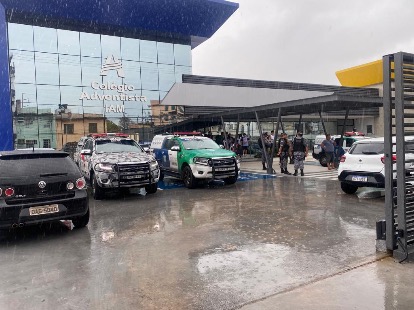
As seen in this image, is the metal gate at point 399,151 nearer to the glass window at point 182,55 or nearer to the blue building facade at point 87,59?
the blue building facade at point 87,59

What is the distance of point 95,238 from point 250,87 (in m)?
20.4

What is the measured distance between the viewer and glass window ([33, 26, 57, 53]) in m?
23.3

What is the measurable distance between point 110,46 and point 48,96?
5.71m

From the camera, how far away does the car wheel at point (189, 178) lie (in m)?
11.2

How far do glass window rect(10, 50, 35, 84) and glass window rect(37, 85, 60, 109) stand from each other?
74 centimetres

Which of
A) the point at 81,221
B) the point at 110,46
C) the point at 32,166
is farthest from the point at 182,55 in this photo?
the point at 32,166

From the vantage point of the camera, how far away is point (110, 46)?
1014 inches

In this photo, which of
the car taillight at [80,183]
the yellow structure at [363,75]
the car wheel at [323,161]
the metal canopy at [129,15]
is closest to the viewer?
the car taillight at [80,183]

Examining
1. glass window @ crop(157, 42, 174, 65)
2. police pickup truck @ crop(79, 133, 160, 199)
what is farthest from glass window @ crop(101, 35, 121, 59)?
police pickup truck @ crop(79, 133, 160, 199)

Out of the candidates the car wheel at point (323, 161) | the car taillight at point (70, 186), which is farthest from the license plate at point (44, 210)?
the car wheel at point (323, 161)

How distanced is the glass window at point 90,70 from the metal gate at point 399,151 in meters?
23.0

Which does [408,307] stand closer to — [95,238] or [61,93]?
[95,238]

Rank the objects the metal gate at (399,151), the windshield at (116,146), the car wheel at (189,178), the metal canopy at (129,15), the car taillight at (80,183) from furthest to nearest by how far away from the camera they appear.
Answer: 1. the metal canopy at (129,15)
2. the car wheel at (189,178)
3. the windshield at (116,146)
4. the car taillight at (80,183)
5. the metal gate at (399,151)

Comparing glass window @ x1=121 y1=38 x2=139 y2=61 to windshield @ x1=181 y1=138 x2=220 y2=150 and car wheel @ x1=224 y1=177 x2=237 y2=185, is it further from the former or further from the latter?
car wheel @ x1=224 y1=177 x2=237 y2=185
